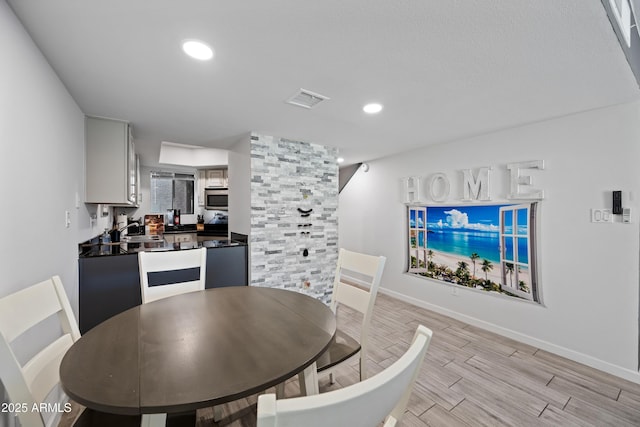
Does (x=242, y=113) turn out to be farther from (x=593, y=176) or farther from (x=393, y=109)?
(x=593, y=176)

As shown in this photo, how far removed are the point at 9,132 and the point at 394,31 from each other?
1.88 metres

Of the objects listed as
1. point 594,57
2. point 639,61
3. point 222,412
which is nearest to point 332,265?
point 222,412

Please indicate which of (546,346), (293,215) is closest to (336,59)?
(293,215)

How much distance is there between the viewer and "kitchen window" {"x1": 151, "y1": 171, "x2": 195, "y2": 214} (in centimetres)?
534

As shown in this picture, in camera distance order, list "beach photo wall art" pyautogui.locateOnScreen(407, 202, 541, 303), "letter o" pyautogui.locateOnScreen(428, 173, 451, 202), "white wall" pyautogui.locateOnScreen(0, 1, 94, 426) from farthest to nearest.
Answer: "letter o" pyautogui.locateOnScreen(428, 173, 451, 202), "beach photo wall art" pyautogui.locateOnScreen(407, 202, 541, 303), "white wall" pyautogui.locateOnScreen(0, 1, 94, 426)

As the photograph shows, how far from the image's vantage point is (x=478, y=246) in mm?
3070

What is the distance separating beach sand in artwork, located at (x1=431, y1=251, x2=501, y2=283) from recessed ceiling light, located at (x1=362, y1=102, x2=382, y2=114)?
7.20ft

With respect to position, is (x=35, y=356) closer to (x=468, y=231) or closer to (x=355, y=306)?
(x=355, y=306)

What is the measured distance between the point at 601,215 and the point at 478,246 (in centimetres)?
108

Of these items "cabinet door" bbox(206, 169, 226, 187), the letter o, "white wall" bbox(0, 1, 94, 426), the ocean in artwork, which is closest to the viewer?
"white wall" bbox(0, 1, 94, 426)

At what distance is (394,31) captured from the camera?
128cm

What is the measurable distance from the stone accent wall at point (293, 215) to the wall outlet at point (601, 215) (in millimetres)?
2543

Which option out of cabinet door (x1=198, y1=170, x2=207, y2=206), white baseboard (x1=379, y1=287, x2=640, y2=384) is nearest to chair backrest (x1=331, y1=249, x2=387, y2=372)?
white baseboard (x1=379, y1=287, x2=640, y2=384)

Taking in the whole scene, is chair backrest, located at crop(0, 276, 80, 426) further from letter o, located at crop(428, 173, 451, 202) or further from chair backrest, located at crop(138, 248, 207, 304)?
letter o, located at crop(428, 173, 451, 202)
